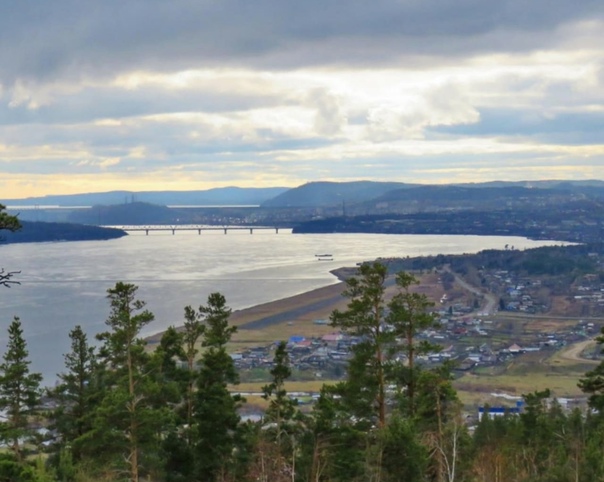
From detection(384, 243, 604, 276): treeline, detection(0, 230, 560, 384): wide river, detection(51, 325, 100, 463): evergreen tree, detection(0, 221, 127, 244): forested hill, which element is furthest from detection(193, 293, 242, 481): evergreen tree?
detection(0, 221, 127, 244): forested hill

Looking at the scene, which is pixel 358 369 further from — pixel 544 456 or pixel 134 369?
pixel 544 456

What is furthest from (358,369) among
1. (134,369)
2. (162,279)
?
(162,279)

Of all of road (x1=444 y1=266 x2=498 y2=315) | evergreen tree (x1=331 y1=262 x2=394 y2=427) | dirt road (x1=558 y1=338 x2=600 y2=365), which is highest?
evergreen tree (x1=331 y1=262 x2=394 y2=427)

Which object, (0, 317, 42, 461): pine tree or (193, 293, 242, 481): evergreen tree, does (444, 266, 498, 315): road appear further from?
(0, 317, 42, 461): pine tree

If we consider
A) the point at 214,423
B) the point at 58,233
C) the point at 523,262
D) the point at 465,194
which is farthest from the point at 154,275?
the point at 465,194

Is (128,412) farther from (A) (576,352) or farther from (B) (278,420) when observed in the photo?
(A) (576,352)

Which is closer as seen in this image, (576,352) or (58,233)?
(576,352)
